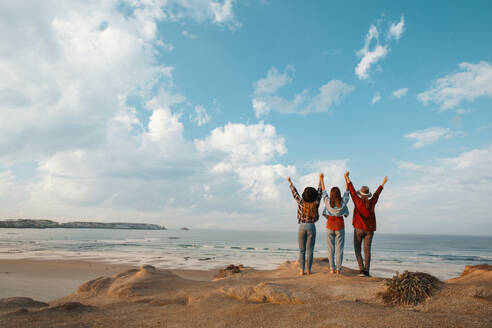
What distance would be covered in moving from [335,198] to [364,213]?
759mm

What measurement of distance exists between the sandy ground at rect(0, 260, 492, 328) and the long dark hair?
1.63 meters

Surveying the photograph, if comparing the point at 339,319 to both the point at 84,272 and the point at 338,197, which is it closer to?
the point at 338,197

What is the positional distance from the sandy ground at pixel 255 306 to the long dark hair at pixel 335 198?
1.63 m

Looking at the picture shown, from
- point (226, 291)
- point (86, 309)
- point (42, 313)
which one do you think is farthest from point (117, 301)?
point (226, 291)

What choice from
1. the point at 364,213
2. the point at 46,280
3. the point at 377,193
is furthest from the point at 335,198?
the point at 46,280

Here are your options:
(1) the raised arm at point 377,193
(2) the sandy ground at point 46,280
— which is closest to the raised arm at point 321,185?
(1) the raised arm at point 377,193

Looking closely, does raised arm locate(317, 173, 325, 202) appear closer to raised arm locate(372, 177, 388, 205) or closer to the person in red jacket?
the person in red jacket

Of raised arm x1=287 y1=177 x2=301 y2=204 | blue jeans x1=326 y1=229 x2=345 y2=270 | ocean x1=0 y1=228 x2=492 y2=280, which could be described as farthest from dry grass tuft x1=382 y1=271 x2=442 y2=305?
ocean x1=0 y1=228 x2=492 y2=280

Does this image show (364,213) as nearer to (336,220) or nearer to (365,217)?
(365,217)

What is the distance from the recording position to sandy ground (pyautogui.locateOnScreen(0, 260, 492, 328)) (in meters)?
3.86

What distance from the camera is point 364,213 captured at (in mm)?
6816

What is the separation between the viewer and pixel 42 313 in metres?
4.96

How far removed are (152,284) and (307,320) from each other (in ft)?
14.6

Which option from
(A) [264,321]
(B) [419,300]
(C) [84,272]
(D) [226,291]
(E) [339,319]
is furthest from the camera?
(C) [84,272]
